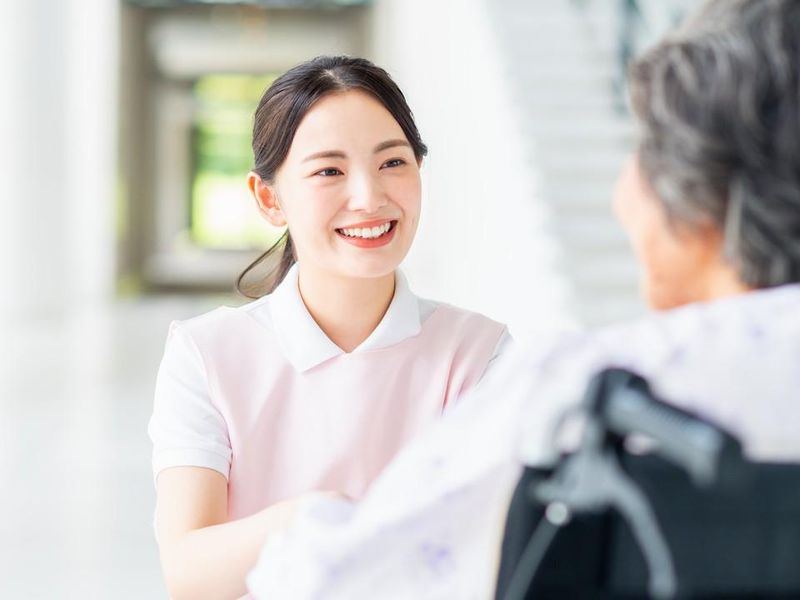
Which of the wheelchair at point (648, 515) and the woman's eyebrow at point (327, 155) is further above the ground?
the woman's eyebrow at point (327, 155)

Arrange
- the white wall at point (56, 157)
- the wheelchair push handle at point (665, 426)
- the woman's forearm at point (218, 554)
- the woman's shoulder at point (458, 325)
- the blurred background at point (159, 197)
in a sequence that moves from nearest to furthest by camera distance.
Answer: the wheelchair push handle at point (665, 426)
the woman's forearm at point (218, 554)
the woman's shoulder at point (458, 325)
the blurred background at point (159, 197)
the white wall at point (56, 157)

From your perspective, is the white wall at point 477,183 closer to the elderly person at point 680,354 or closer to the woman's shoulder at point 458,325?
the woman's shoulder at point 458,325

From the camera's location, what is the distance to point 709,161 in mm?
851

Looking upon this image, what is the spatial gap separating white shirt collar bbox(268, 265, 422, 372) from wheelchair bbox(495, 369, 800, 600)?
0.55m

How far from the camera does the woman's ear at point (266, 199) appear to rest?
1503 millimetres

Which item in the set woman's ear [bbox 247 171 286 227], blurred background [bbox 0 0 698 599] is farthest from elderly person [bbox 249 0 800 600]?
woman's ear [bbox 247 171 286 227]

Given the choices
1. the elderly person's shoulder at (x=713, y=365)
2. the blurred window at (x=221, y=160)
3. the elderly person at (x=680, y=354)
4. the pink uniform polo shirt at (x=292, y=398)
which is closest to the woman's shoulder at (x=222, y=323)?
the pink uniform polo shirt at (x=292, y=398)

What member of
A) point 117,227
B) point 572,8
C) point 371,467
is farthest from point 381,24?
point 371,467

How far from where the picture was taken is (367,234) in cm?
140

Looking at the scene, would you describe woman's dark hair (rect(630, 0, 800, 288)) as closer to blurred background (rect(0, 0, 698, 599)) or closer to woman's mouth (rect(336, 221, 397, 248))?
blurred background (rect(0, 0, 698, 599))

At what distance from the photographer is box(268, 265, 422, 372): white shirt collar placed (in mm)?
1405

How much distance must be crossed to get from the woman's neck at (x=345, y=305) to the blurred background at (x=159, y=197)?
57cm

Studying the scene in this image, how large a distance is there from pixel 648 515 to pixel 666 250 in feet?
0.81

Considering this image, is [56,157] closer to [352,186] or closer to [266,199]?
[266,199]
